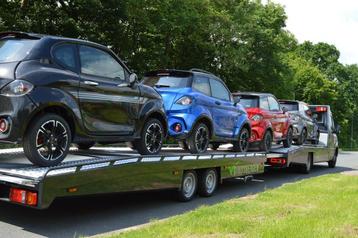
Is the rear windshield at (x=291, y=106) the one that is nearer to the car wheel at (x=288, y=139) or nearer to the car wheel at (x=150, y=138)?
the car wheel at (x=288, y=139)

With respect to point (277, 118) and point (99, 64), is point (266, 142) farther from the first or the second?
point (99, 64)

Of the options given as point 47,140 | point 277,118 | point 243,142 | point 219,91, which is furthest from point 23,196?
point 277,118

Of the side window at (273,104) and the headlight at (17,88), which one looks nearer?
the headlight at (17,88)

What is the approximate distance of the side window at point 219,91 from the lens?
11.2 meters

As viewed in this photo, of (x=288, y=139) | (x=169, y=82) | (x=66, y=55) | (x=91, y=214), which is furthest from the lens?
(x=288, y=139)

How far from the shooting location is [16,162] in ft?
23.6

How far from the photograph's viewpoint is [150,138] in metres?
9.10

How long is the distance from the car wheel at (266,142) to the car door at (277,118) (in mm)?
399

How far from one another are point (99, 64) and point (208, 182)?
417cm

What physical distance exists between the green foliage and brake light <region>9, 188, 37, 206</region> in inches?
568

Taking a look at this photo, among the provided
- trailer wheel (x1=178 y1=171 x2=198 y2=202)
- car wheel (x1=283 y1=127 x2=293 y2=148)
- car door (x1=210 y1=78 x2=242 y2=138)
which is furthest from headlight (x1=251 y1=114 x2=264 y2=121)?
trailer wheel (x1=178 y1=171 x2=198 y2=202)

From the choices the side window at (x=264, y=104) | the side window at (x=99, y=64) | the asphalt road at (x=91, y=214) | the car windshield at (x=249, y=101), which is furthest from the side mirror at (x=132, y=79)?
the side window at (x=264, y=104)

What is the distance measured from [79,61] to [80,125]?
952 millimetres

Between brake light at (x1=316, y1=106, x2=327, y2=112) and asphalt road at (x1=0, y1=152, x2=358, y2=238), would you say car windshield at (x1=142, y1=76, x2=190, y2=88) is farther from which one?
brake light at (x1=316, y1=106, x2=327, y2=112)
